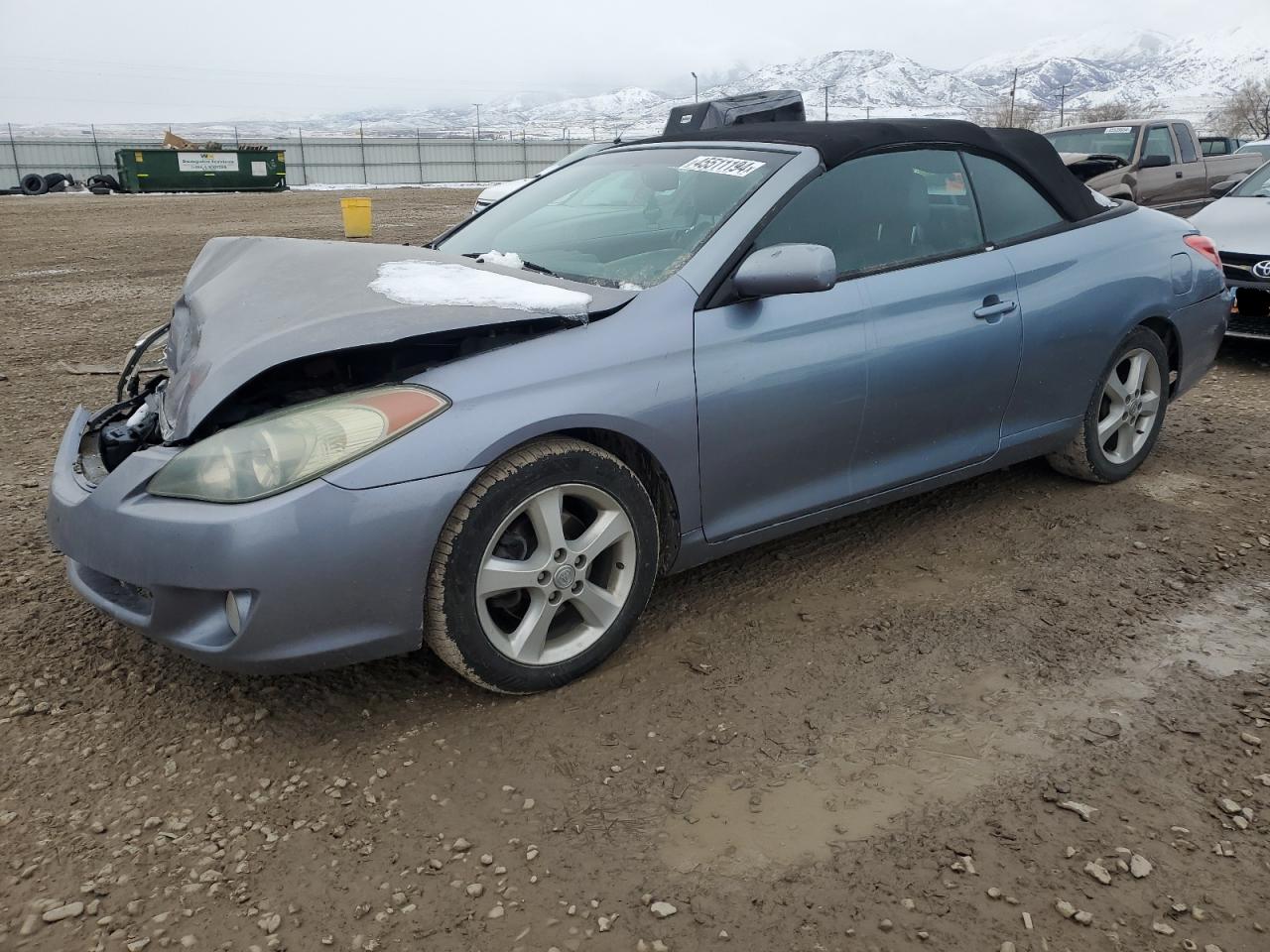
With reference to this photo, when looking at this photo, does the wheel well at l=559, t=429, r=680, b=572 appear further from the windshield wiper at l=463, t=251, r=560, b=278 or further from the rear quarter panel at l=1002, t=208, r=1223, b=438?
the rear quarter panel at l=1002, t=208, r=1223, b=438

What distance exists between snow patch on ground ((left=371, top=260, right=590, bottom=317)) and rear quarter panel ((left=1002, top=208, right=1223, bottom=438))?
183cm

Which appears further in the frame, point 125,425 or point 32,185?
point 32,185

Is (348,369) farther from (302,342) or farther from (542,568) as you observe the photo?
(542,568)

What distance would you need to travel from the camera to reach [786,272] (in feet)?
9.50

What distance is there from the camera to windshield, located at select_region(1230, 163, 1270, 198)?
7.55 meters

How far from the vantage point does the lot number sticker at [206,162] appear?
3522 centimetres

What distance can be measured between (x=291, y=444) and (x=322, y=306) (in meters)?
0.49

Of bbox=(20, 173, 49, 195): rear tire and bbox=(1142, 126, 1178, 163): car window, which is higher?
bbox=(20, 173, 49, 195): rear tire

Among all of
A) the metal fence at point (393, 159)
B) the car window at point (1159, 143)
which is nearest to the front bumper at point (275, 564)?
the car window at point (1159, 143)

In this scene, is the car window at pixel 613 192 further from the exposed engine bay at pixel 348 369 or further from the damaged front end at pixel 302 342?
the exposed engine bay at pixel 348 369

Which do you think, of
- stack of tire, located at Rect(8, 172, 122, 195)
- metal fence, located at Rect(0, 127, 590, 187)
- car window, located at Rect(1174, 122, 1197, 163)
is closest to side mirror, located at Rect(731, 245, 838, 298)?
car window, located at Rect(1174, 122, 1197, 163)

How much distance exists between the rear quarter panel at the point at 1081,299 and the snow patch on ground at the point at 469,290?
6.01ft

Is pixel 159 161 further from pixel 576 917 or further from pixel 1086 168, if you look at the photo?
pixel 576 917

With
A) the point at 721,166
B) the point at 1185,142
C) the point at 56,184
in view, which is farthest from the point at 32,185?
the point at 721,166
